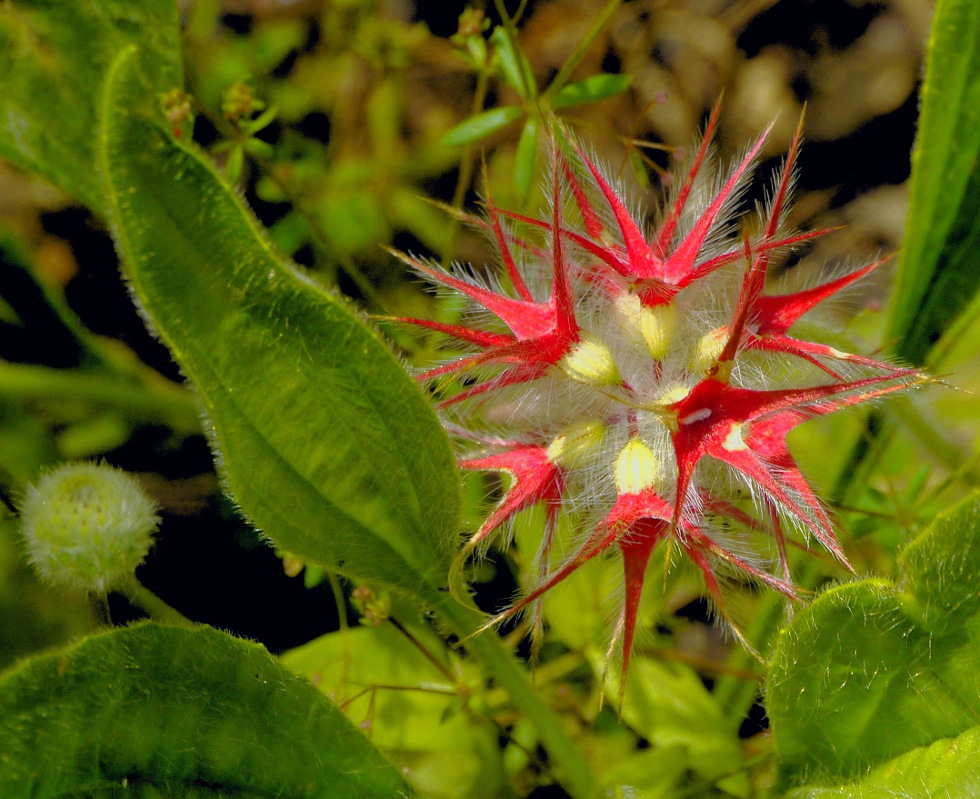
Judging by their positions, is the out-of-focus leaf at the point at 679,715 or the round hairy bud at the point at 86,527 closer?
the round hairy bud at the point at 86,527

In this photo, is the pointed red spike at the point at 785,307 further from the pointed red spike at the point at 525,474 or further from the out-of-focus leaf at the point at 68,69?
the out-of-focus leaf at the point at 68,69

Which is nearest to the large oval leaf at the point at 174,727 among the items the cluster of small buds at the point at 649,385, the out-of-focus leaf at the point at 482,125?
the cluster of small buds at the point at 649,385

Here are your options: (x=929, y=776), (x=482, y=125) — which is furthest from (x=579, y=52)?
(x=929, y=776)

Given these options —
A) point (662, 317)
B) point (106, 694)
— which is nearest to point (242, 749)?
point (106, 694)

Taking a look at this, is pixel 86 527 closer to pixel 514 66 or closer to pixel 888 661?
pixel 888 661

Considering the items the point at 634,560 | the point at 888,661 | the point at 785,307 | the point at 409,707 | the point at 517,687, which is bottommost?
the point at 409,707

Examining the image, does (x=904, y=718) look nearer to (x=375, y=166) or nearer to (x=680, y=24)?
(x=375, y=166)
